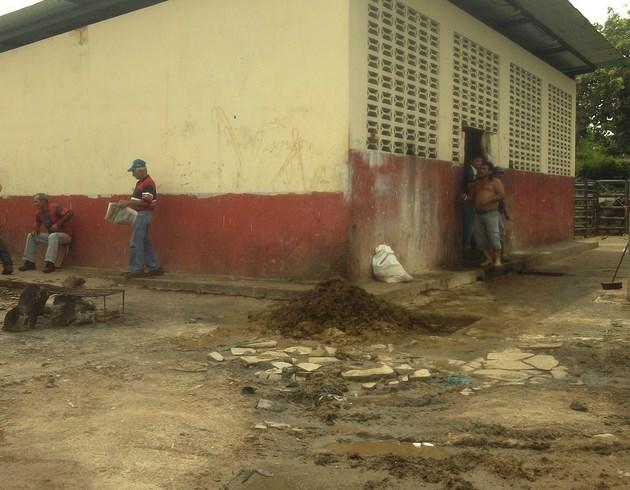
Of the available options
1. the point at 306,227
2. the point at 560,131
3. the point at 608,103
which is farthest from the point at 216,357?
the point at 608,103

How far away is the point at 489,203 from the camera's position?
400 inches

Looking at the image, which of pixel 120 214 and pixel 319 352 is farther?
pixel 120 214

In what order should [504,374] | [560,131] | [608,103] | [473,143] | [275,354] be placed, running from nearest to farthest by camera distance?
[504,374]
[275,354]
[473,143]
[560,131]
[608,103]

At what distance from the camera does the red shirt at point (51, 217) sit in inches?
416

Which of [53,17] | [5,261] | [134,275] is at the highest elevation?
[53,17]

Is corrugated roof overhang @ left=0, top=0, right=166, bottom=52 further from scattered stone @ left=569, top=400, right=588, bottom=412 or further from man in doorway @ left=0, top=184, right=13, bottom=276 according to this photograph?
scattered stone @ left=569, top=400, right=588, bottom=412

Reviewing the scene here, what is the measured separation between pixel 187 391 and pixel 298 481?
5.04 feet

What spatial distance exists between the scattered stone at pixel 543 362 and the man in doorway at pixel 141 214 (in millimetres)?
5846

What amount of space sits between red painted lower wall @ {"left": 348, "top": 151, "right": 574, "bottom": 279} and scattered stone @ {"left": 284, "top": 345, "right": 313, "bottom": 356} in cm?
267

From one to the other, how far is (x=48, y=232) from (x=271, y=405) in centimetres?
796

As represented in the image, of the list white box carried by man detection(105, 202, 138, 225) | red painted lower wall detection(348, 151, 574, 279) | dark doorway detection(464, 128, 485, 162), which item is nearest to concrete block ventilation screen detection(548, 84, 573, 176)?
red painted lower wall detection(348, 151, 574, 279)

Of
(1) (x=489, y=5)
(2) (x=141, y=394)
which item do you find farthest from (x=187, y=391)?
(1) (x=489, y=5)

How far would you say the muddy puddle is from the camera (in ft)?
10.5

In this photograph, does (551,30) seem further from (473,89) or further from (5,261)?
(5,261)
